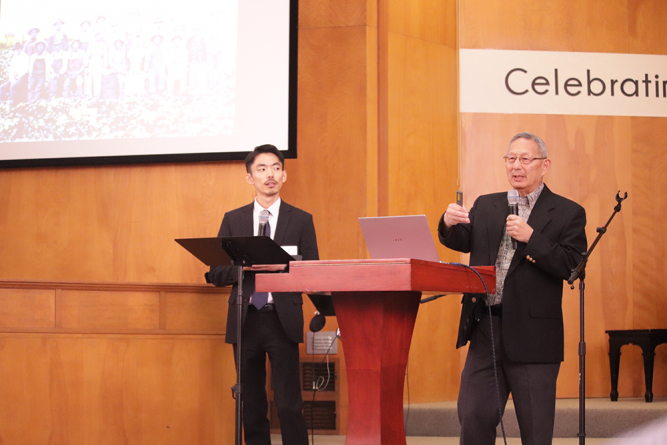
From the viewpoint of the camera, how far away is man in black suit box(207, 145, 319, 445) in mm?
3465

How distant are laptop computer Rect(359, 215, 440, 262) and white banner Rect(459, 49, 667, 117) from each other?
144 inches

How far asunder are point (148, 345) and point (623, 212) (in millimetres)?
4120

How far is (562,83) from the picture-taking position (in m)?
5.89

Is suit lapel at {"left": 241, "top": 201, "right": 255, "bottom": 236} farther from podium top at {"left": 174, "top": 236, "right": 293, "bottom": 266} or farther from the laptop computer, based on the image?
the laptop computer

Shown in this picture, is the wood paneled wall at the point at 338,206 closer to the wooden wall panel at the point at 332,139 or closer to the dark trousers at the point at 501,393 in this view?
the wooden wall panel at the point at 332,139

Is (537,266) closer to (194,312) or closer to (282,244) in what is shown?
(282,244)

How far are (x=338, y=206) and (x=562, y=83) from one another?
233 centimetres

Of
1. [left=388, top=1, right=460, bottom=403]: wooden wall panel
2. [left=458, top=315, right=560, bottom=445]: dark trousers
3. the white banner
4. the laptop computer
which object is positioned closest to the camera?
the laptop computer

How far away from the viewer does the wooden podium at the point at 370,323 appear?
6.74 feet

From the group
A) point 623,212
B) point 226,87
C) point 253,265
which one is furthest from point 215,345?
point 623,212

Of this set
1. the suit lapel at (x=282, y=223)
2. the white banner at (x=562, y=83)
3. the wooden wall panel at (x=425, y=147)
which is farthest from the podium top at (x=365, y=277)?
the white banner at (x=562, y=83)

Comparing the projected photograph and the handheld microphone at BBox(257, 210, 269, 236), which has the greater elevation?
the projected photograph

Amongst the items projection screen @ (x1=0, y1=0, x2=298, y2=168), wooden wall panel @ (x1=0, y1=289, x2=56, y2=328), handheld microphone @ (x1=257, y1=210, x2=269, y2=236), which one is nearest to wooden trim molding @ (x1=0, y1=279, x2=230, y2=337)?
wooden wall panel @ (x1=0, y1=289, x2=56, y2=328)

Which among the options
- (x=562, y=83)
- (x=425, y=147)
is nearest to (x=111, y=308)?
(x=425, y=147)
